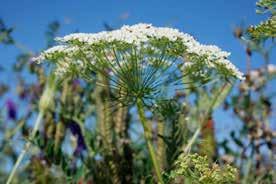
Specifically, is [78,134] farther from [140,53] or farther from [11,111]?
[140,53]

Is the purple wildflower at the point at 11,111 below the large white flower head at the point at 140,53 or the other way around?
the other way around

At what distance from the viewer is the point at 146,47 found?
247cm

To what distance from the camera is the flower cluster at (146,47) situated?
2.40 meters

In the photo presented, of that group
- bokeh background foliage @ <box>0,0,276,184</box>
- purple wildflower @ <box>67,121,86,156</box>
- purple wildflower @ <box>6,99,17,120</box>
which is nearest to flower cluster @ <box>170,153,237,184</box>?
bokeh background foliage @ <box>0,0,276,184</box>

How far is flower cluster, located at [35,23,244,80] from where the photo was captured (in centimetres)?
240

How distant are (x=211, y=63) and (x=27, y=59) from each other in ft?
11.8

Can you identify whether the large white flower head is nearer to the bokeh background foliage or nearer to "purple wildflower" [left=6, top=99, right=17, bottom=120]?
the bokeh background foliage

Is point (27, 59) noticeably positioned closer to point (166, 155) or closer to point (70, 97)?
point (70, 97)

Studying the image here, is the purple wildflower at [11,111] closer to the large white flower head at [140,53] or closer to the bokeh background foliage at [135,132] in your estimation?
the bokeh background foliage at [135,132]

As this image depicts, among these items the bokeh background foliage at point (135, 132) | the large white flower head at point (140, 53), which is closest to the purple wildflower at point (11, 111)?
the bokeh background foliage at point (135, 132)

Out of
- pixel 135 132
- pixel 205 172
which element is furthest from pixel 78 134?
pixel 205 172

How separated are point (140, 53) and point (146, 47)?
4cm

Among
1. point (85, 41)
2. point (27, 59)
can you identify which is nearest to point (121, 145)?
point (85, 41)

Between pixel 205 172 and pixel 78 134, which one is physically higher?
pixel 78 134
